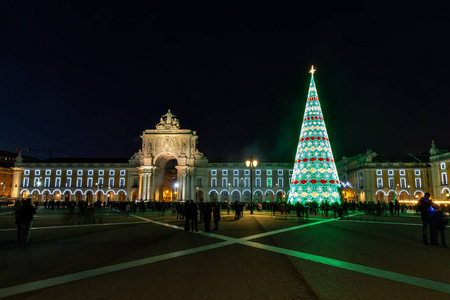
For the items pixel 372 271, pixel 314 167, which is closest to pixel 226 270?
pixel 372 271

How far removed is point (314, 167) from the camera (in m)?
28.8

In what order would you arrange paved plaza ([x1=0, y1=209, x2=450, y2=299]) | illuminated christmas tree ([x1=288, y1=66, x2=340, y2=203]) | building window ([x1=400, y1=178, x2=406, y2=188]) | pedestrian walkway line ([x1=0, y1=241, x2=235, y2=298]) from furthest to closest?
building window ([x1=400, y1=178, x2=406, y2=188])
illuminated christmas tree ([x1=288, y1=66, x2=340, y2=203])
pedestrian walkway line ([x1=0, y1=241, x2=235, y2=298])
paved plaza ([x1=0, y1=209, x2=450, y2=299])

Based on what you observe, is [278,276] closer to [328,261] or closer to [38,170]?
[328,261]

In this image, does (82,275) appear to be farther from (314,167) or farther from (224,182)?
(224,182)

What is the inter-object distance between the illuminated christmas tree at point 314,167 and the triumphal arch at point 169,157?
5009 centimetres

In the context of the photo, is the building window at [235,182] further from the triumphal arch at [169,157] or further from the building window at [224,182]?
the triumphal arch at [169,157]

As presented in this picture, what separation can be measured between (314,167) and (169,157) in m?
58.9

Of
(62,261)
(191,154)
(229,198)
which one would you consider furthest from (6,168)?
(62,261)

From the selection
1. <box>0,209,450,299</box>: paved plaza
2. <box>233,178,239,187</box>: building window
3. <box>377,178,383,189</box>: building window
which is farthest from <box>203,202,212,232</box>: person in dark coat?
<box>233,178,239,187</box>: building window

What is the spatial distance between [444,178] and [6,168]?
11226 centimetres

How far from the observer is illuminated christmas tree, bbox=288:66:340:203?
28656mm

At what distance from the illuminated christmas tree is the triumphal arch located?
5009 centimetres

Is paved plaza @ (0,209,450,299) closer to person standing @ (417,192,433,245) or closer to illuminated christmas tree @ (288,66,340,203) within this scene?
person standing @ (417,192,433,245)

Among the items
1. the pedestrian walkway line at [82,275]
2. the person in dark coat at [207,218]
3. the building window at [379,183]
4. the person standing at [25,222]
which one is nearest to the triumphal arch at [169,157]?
the building window at [379,183]
